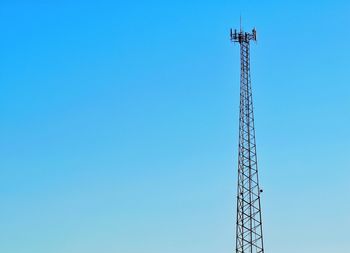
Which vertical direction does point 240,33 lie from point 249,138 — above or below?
above

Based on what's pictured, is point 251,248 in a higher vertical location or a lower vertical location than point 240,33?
lower

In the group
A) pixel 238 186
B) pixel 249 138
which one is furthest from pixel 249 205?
pixel 249 138

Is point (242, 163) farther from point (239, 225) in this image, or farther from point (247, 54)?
point (247, 54)

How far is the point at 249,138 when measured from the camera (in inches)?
3248

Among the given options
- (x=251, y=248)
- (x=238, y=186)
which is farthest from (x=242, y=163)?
(x=251, y=248)

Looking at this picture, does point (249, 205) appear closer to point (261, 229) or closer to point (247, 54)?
point (261, 229)

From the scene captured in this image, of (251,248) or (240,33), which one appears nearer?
(251,248)

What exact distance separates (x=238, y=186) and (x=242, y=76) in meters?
12.2

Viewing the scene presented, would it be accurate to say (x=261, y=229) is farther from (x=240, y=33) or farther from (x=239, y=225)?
(x=240, y=33)

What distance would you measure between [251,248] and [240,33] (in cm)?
2294

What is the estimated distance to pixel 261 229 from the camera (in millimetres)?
77688

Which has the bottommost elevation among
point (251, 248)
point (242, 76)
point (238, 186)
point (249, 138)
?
point (251, 248)

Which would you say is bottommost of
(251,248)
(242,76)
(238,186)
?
(251,248)

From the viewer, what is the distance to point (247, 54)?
276ft
